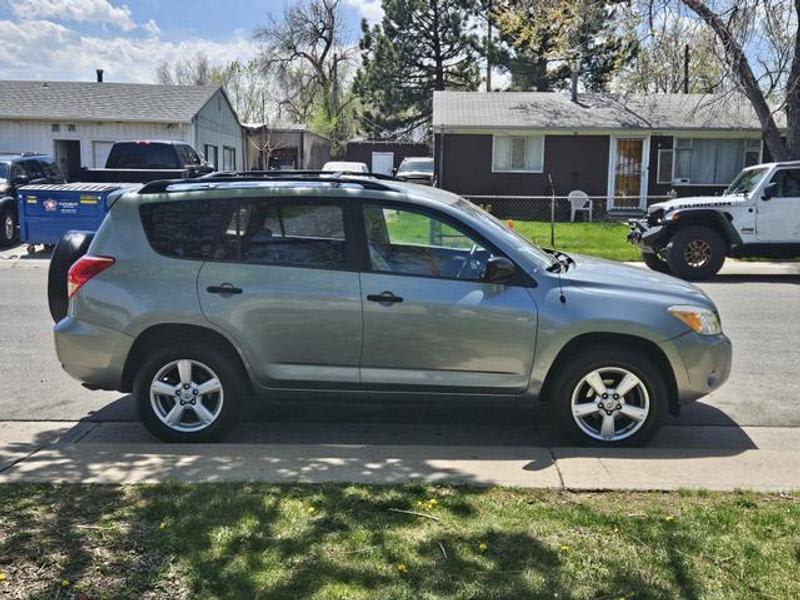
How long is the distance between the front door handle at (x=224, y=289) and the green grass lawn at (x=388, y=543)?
1362 millimetres

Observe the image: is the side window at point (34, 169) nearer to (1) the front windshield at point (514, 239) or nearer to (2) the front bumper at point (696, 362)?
(1) the front windshield at point (514, 239)

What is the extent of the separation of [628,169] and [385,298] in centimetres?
2214

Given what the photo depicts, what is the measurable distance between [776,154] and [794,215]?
25.4ft

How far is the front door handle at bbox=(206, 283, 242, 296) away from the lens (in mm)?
5180

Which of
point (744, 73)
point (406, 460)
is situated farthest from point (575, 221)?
point (406, 460)

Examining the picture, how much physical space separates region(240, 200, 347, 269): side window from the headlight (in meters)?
2.18

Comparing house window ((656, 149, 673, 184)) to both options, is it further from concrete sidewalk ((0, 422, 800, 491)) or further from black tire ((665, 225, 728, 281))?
concrete sidewalk ((0, 422, 800, 491))

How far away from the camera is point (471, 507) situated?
4.03 m

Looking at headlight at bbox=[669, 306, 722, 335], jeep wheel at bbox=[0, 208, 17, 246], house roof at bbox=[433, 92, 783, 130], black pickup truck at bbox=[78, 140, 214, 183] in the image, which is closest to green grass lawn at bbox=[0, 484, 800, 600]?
headlight at bbox=[669, 306, 722, 335]

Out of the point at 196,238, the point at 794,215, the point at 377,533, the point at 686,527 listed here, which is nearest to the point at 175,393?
the point at 196,238

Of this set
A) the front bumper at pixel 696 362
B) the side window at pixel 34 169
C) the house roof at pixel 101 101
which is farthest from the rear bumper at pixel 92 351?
the house roof at pixel 101 101

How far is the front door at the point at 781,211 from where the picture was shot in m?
13.9

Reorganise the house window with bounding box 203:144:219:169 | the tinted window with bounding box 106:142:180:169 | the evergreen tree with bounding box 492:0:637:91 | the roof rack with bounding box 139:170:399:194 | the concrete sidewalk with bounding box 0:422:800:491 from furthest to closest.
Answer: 1. the house window with bounding box 203:144:219:169
2. the evergreen tree with bounding box 492:0:637:91
3. the tinted window with bounding box 106:142:180:169
4. the roof rack with bounding box 139:170:399:194
5. the concrete sidewalk with bounding box 0:422:800:491

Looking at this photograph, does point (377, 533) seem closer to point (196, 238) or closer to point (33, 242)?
point (196, 238)
